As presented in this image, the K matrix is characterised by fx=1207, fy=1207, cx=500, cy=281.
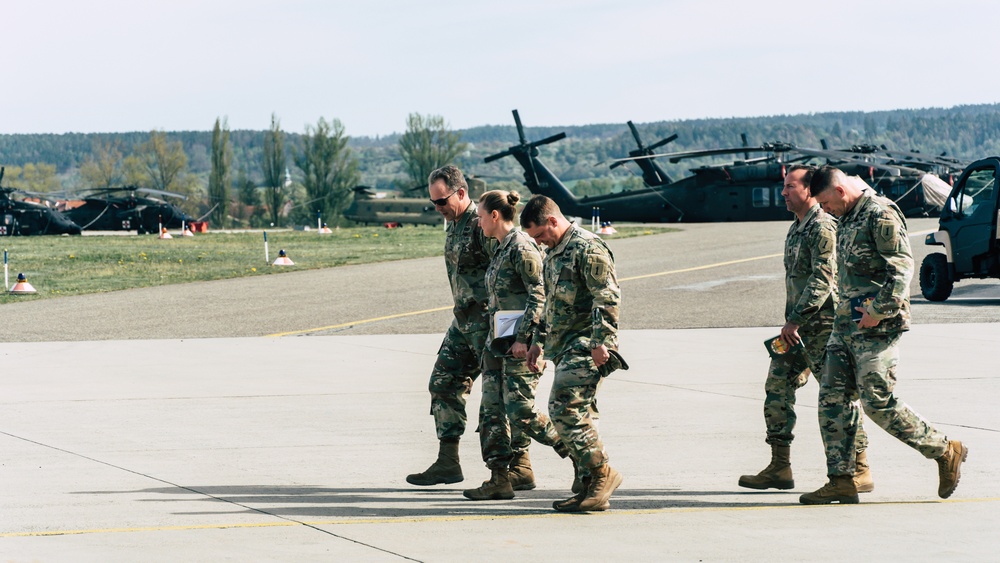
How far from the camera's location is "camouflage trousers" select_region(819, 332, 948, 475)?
21.1 feet

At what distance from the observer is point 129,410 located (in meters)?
9.91

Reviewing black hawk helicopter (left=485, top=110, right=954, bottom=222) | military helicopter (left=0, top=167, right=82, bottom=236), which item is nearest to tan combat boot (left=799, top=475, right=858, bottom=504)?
black hawk helicopter (left=485, top=110, right=954, bottom=222)

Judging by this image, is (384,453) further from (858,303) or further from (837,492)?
(858,303)

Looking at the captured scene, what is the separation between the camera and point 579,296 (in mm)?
6488

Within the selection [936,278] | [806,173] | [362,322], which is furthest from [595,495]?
[936,278]

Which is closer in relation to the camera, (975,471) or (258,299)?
(975,471)

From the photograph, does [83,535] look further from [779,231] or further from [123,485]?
[779,231]

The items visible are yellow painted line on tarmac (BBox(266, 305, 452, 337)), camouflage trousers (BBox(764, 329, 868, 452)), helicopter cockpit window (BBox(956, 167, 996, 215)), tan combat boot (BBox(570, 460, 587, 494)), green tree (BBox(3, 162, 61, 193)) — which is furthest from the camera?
green tree (BBox(3, 162, 61, 193))

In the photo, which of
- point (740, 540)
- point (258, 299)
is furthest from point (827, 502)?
point (258, 299)

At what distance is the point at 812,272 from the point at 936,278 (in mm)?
13408

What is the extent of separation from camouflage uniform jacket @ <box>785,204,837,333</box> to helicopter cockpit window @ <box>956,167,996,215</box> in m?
12.7

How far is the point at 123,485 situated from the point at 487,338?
Result: 228 cm

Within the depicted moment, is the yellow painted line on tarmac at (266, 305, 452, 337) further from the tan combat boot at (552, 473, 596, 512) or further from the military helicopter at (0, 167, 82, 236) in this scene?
the military helicopter at (0, 167, 82, 236)

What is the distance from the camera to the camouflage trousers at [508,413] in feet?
22.0
